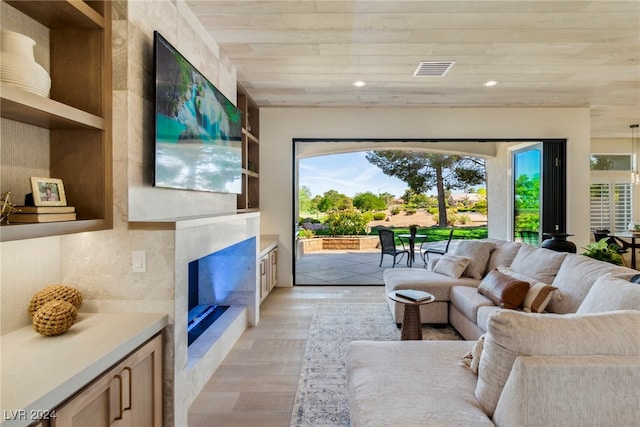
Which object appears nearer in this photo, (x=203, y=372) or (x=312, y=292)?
(x=203, y=372)

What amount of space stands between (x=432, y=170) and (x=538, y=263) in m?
7.74

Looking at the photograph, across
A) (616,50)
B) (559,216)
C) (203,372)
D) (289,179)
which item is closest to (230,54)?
(289,179)

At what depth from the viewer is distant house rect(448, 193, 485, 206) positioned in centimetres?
1055

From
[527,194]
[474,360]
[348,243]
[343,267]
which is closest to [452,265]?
[474,360]

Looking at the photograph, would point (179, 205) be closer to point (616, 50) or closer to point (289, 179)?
point (289, 179)

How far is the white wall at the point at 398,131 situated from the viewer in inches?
222

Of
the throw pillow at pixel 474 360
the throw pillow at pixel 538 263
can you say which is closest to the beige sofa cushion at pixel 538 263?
the throw pillow at pixel 538 263

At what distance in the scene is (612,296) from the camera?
6.86 ft

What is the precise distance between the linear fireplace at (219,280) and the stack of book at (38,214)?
172 centimetres

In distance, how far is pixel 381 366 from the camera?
191cm

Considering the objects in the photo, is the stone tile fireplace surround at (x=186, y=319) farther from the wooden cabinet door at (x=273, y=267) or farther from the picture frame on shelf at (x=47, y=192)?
the wooden cabinet door at (x=273, y=267)

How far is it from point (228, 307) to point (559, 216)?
17.4ft

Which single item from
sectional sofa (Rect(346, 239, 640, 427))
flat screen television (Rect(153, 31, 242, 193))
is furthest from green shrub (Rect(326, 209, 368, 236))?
sectional sofa (Rect(346, 239, 640, 427))

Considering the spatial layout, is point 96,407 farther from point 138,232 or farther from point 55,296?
point 138,232
